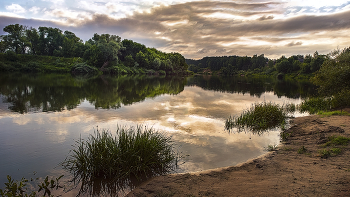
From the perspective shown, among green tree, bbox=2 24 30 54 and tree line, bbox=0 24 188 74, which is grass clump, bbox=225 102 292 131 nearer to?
tree line, bbox=0 24 188 74

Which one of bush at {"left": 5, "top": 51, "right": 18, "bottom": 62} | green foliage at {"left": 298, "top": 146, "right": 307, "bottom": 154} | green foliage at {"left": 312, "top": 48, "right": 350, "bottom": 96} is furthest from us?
bush at {"left": 5, "top": 51, "right": 18, "bottom": 62}

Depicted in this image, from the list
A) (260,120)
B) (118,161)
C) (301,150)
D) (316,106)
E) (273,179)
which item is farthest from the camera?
(316,106)

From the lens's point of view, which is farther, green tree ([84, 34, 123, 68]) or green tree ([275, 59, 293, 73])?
green tree ([275, 59, 293, 73])

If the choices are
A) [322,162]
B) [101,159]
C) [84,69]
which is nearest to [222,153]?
[322,162]

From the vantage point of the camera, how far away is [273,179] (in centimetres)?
591

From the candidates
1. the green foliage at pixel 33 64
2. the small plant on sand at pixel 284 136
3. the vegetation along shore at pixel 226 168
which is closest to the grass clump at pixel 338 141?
the vegetation along shore at pixel 226 168

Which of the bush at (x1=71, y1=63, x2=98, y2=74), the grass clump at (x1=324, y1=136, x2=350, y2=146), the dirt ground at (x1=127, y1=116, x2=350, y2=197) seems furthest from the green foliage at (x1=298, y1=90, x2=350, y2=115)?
the bush at (x1=71, y1=63, x2=98, y2=74)

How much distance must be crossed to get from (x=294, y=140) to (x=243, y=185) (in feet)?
20.1

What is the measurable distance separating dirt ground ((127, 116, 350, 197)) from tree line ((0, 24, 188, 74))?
80.2 m

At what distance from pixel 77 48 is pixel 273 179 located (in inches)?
4153

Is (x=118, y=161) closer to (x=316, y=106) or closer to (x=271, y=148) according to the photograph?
(x=271, y=148)

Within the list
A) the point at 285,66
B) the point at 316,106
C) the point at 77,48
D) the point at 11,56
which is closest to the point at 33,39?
the point at 77,48

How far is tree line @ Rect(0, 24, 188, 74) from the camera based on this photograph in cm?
8325

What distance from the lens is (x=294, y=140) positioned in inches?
404
